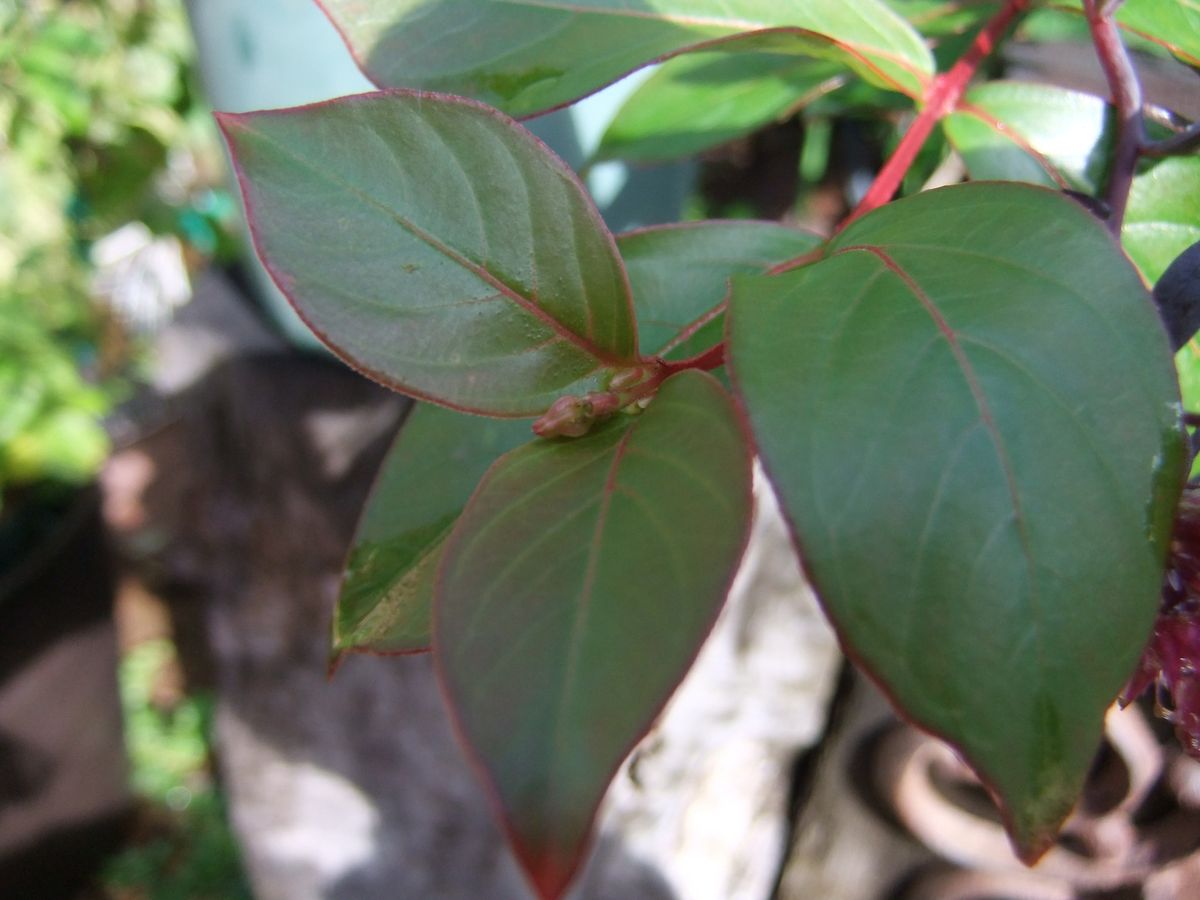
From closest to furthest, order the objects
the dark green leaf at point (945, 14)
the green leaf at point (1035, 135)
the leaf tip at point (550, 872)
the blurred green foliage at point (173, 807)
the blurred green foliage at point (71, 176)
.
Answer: the leaf tip at point (550, 872) < the green leaf at point (1035, 135) < the dark green leaf at point (945, 14) < the blurred green foliage at point (71, 176) < the blurred green foliage at point (173, 807)

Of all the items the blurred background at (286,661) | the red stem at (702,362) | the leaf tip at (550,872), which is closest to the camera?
the leaf tip at (550,872)

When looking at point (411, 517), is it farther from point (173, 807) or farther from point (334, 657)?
point (173, 807)

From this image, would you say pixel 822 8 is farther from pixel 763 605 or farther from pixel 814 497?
pixel 763 605

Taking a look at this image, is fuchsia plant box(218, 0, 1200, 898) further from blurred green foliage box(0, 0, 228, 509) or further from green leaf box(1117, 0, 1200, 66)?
blurred green foliage box(0, 0, 228, 509)

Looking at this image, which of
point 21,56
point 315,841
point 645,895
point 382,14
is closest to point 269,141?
point 382,14

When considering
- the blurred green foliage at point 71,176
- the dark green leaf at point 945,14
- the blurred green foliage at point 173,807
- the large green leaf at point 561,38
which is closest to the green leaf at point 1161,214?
the large green leaf at point 561,38

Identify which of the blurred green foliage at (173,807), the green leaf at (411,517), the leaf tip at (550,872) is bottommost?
the blurred green foliage at (173,807)

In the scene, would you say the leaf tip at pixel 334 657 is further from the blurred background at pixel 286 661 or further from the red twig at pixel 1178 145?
the red twig at pixel 1178 145
